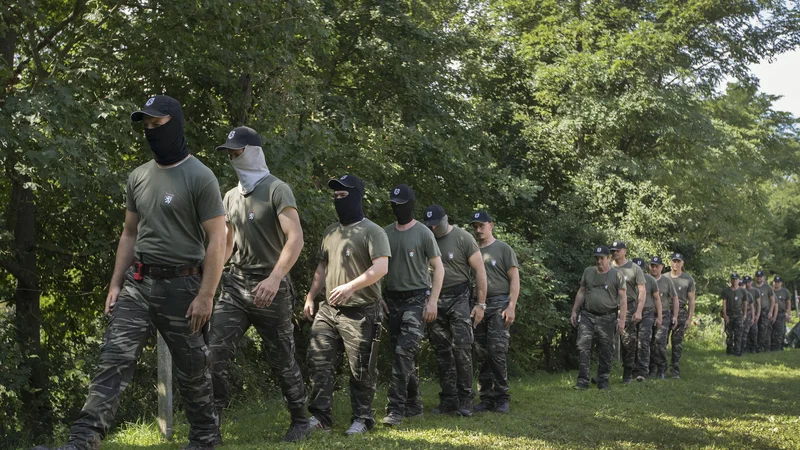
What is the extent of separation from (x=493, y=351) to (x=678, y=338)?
28.9 feet

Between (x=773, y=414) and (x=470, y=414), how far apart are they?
412cm

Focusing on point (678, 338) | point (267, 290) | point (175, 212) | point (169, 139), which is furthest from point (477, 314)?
point (678, 338)

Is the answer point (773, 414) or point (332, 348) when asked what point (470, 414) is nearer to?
point (332, 348)

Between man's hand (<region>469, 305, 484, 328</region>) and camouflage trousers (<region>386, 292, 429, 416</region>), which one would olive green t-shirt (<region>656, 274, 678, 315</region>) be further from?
camouflage trousers (<region>386, 292, 429, 416</region>)

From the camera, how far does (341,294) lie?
8.46 m

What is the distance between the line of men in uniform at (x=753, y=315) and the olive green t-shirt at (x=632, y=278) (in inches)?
423

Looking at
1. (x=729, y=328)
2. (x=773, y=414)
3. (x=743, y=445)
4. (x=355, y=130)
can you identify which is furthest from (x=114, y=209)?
(x=729, y=328)

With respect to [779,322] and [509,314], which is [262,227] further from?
[779,322]

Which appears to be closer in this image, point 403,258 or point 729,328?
point 403,258

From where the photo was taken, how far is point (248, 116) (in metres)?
14.4

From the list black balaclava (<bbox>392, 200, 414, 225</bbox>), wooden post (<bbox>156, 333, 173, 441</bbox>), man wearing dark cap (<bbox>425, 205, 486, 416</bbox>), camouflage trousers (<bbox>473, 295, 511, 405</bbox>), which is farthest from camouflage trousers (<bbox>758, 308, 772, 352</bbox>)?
wooden post (<bbox>156, 333, 173, 441</bbox>)

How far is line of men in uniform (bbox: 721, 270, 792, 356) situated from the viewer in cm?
2612

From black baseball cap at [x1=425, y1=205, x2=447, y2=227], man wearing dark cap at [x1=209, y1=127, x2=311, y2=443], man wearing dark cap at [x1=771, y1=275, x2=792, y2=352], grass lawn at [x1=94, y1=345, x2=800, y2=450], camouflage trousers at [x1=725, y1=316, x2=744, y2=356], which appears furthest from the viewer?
man wearing dark cap at [x1=771, y1=275, x2=792, y2=352]

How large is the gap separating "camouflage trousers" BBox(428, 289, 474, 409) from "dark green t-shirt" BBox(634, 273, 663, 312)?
24.3 ft
